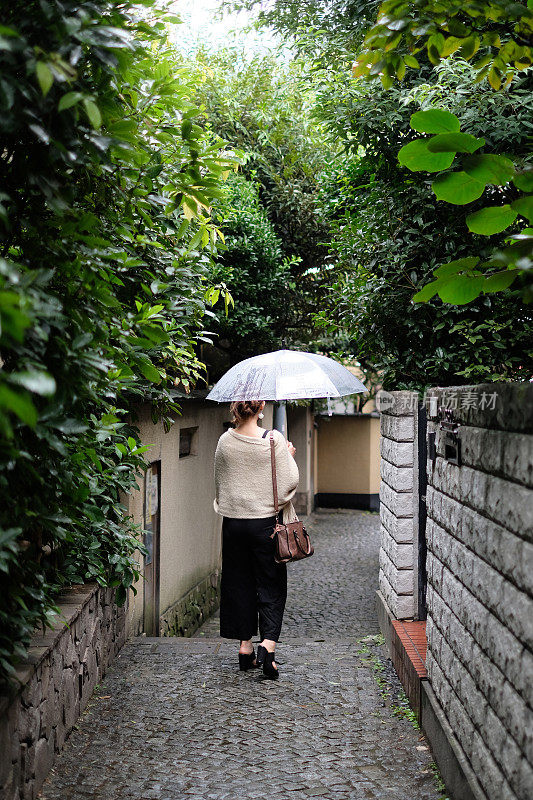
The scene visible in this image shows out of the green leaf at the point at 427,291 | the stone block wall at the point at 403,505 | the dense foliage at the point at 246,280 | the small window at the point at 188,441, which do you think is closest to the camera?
the green leaf at the point at 427,291

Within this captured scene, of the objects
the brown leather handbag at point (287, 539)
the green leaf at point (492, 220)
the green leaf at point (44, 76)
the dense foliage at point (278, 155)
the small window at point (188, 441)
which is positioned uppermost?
the dense foliage at point (278, 155)

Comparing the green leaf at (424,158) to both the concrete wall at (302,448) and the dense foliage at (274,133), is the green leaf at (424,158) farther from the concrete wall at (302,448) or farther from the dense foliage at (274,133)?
the concrete wall at (302,448)

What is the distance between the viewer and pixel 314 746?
4.29m

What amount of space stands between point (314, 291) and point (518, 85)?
785cm

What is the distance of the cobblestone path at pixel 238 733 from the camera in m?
3.76

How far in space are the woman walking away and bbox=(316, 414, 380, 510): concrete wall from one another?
46.9ft

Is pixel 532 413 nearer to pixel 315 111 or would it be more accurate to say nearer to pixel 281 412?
pixel 315 111

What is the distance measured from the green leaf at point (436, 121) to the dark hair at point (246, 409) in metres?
3.67

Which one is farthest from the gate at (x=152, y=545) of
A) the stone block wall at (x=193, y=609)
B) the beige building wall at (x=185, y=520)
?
the stone block wall at (x=193, y=609)

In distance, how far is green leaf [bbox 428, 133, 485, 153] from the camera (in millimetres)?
2275

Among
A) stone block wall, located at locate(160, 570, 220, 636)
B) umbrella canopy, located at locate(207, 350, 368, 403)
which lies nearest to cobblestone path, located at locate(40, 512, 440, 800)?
stone block wall, located at locate(160, 570, 220, 636)


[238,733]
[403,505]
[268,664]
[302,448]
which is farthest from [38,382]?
[302,448]

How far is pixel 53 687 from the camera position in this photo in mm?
3900

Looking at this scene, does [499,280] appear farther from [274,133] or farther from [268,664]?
[274,133]
